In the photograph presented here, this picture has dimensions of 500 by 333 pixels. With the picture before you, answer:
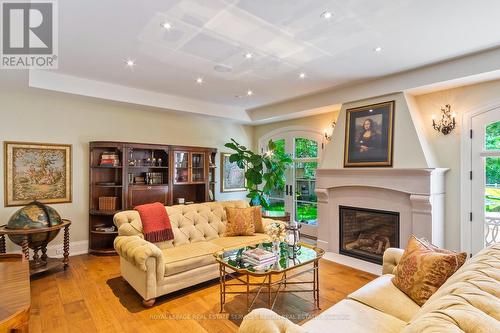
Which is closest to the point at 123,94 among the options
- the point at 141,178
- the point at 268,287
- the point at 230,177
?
the point at 141,178

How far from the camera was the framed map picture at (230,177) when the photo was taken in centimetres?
649

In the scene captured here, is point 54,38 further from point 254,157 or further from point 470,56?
point 470,56

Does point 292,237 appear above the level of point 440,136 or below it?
below

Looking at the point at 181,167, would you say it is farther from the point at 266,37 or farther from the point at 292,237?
the point at 266,37

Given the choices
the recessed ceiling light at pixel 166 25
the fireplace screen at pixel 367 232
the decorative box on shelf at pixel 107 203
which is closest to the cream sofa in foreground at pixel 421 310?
the fireplace screen at pixel 367 232

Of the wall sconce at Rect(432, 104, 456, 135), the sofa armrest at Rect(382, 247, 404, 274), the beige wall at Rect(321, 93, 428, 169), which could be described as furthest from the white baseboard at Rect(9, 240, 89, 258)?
the wall sconce at Rect(432, 104, 456, 135)

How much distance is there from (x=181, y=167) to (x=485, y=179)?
195 inches

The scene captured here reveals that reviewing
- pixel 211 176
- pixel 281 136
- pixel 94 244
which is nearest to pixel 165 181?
pixel 211 176

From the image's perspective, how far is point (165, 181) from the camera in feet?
17.2

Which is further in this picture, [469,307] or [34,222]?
[34,222]

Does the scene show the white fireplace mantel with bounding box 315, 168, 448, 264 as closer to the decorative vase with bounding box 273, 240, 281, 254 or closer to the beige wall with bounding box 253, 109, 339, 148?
the beige wall with bounding box 253, 109, 339, 148

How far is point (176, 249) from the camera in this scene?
336 centimetres

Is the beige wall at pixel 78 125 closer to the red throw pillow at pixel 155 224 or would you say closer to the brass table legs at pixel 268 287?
the red throw pillow at pixel 155 224

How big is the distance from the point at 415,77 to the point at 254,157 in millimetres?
3062
